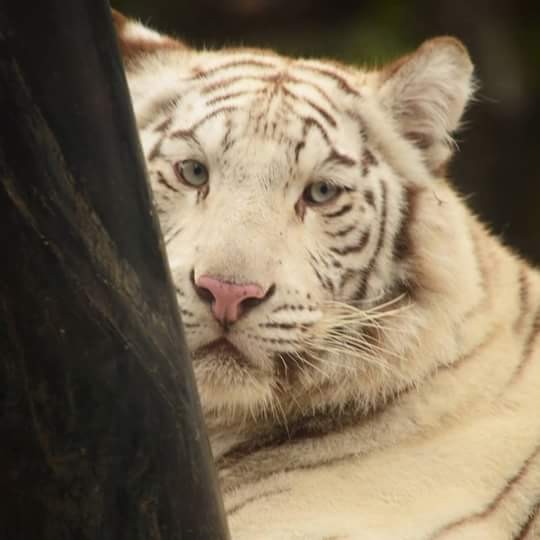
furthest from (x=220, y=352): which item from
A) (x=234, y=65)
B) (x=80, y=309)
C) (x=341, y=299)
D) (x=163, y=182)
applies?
(x=80, y=309)

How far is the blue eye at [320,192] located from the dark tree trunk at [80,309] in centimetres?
115

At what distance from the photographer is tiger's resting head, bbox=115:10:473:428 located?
8.18 ft

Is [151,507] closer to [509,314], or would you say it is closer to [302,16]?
[509,314]

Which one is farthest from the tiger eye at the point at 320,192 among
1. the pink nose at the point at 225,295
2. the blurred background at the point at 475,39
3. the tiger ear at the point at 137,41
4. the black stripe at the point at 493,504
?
the blurred background at the point at 475,39

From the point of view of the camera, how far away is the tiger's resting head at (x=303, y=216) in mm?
2494

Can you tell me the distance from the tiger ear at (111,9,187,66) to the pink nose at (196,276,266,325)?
30.9 inches

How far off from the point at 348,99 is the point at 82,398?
5.18ft

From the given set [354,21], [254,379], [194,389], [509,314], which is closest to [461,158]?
[354,21]

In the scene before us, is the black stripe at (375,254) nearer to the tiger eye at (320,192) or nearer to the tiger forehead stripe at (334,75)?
the tiger eye at (320,192)

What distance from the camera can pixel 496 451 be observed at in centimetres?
265

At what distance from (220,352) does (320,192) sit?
46cm

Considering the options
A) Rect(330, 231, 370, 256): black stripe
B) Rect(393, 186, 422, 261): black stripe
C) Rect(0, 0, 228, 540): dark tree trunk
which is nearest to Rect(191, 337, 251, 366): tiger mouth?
Rect(330, 231, 370, 256): black stripe

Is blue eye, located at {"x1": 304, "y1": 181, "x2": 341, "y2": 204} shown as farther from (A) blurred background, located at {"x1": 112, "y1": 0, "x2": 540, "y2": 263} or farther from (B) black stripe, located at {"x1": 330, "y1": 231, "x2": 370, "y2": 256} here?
(A) blurred background, located at {"x1": 112, "y1": 0, "x2": 540, "y2": 263}

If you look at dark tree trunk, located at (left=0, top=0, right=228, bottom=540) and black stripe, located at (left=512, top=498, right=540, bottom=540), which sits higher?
dark tree trunk, located at (left=0, top=0, right=228, bottom=540)
